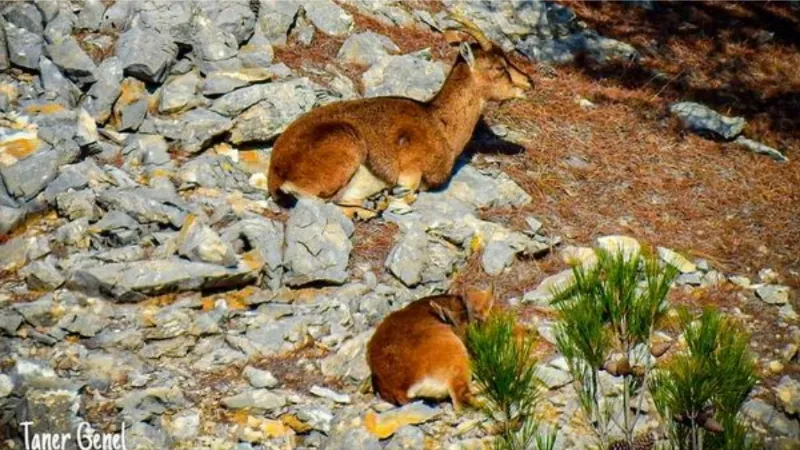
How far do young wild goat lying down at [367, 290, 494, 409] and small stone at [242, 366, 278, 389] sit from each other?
0.71 meters

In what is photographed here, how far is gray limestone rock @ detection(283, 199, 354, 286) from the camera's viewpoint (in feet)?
31.5

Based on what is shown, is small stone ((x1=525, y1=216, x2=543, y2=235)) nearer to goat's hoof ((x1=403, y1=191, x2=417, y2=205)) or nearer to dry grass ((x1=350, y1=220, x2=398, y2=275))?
goat's hoof ((x1=403, y1=191, x2=417, y2=205))

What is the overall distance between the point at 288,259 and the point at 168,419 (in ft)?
6.62

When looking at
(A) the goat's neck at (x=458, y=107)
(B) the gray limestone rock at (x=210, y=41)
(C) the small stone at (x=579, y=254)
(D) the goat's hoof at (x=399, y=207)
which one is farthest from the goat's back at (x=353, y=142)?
(C) the small stone at (x=579, y=254)

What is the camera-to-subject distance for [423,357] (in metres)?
8.29

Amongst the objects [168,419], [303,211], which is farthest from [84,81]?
[168,419]

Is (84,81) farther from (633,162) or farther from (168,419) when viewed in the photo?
(633,162)

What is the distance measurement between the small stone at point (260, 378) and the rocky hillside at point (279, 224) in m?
0.02

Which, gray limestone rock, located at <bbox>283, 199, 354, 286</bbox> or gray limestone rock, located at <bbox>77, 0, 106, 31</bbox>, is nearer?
gray limestone rock, located at <bbox>283, 199, 354, 286</bbox>

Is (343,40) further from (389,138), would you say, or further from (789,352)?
(789,352)

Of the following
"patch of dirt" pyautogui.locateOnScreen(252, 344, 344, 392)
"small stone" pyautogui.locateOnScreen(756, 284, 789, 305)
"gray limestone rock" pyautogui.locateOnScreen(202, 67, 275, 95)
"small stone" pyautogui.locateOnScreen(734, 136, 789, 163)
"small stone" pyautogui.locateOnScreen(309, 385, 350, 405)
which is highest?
"gray limestone rock" pyautogui.locateOnScreen(202, 67, 275, 95)

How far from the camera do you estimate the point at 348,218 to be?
1058 centimetres

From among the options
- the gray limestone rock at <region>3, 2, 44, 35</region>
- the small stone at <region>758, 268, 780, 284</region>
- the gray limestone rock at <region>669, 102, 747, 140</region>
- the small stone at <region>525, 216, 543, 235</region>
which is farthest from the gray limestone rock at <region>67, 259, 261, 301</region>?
the gray limestone rock at <region>669, 102, 747, 140</region>

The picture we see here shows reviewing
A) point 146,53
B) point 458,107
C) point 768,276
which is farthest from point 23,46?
point 768,276
